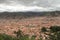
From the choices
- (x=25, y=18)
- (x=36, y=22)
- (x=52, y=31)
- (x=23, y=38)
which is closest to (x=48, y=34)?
(x=52, y=31)

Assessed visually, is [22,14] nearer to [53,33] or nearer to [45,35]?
[53,33]

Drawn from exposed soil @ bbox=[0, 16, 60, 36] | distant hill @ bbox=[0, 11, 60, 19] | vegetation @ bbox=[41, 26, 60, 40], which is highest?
distant hill @ bbox=[0, 11, 60, 19]

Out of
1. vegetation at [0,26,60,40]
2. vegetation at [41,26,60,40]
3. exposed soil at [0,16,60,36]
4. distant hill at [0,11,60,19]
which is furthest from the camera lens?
distant hill at [0,11,60,19]

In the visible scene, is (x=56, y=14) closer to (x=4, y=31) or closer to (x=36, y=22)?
(x=36, y=22)

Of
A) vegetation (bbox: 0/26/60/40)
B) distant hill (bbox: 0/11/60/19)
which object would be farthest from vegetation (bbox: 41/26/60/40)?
distant hill (bbox: 0/11/60/19)

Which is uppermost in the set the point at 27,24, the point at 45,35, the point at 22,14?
the point at 22,14

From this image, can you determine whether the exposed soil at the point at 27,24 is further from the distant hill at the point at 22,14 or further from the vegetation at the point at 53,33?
the vegetation at the point at 53,33

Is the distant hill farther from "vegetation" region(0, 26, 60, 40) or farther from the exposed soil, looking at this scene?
"vegetation" region(0, 26, 60, 40)

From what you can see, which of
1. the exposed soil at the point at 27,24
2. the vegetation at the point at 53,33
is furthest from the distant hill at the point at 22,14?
the vegetation at the point at 53,33

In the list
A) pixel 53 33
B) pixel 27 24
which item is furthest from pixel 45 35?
pixel 27 24

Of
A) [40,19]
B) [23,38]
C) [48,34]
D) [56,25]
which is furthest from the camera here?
[40,19]

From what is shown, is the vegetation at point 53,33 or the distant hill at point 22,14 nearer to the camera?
the vegetation at point 53,33
